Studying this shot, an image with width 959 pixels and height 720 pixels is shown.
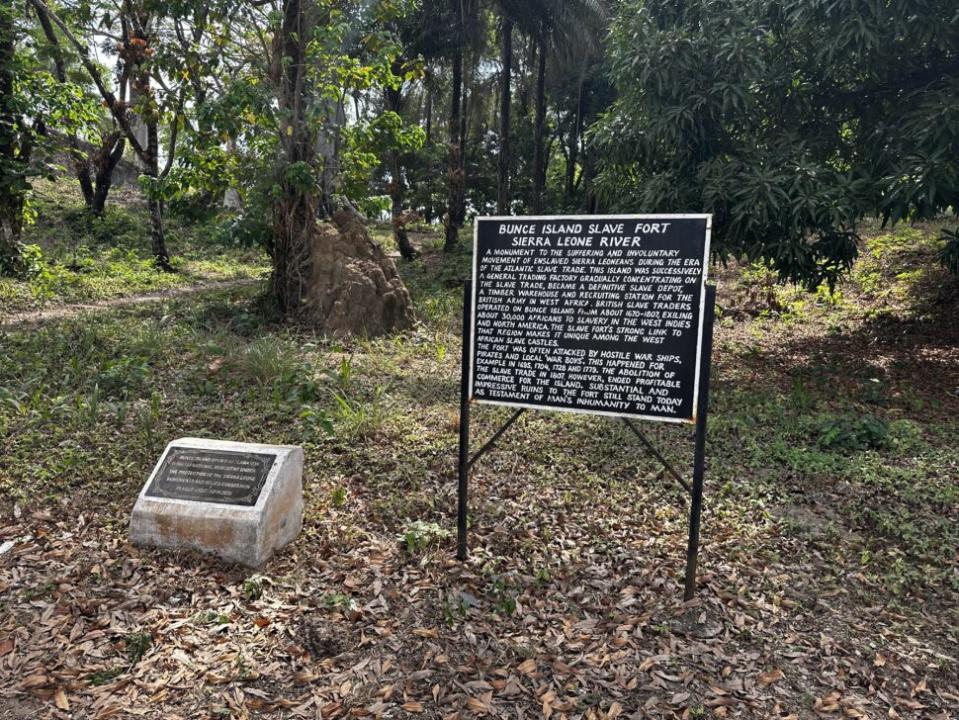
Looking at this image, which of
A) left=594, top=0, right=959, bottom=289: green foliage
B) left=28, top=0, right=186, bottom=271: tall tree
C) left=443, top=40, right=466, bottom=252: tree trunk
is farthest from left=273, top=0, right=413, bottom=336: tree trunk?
left=443, top=40, right=466, bottom=252: tree trunk

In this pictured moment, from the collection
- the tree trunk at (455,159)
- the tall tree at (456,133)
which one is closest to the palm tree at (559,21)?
the tall tree at (456,133)

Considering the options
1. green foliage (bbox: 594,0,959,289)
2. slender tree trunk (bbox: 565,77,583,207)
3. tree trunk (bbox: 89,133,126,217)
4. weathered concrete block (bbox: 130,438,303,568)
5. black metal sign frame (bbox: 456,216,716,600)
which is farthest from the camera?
slender tree trunk (bbox: 565,77,583,207)

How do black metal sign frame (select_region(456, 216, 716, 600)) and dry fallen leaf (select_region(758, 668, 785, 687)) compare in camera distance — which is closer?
dry fallen leaf (select_region(758, 668, 785, 687))

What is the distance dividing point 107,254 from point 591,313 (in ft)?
52.0

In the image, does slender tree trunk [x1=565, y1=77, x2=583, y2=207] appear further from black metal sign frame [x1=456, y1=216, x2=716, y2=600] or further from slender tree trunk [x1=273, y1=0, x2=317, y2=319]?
black metal sign frame [x1=456, y1=216, x2=716, y2=600]

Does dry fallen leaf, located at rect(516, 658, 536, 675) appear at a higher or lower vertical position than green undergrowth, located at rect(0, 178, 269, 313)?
lower

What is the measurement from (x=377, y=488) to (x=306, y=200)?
20.3 feet

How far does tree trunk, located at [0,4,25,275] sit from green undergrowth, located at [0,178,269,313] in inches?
20.5

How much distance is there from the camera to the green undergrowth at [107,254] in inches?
471

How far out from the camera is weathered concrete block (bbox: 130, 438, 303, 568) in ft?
14.6

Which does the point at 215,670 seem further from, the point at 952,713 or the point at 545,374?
the point at 952,713

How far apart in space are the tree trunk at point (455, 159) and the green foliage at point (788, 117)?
8.47m

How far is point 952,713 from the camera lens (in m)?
3.45

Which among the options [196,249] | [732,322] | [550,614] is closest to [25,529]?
[550,614]
